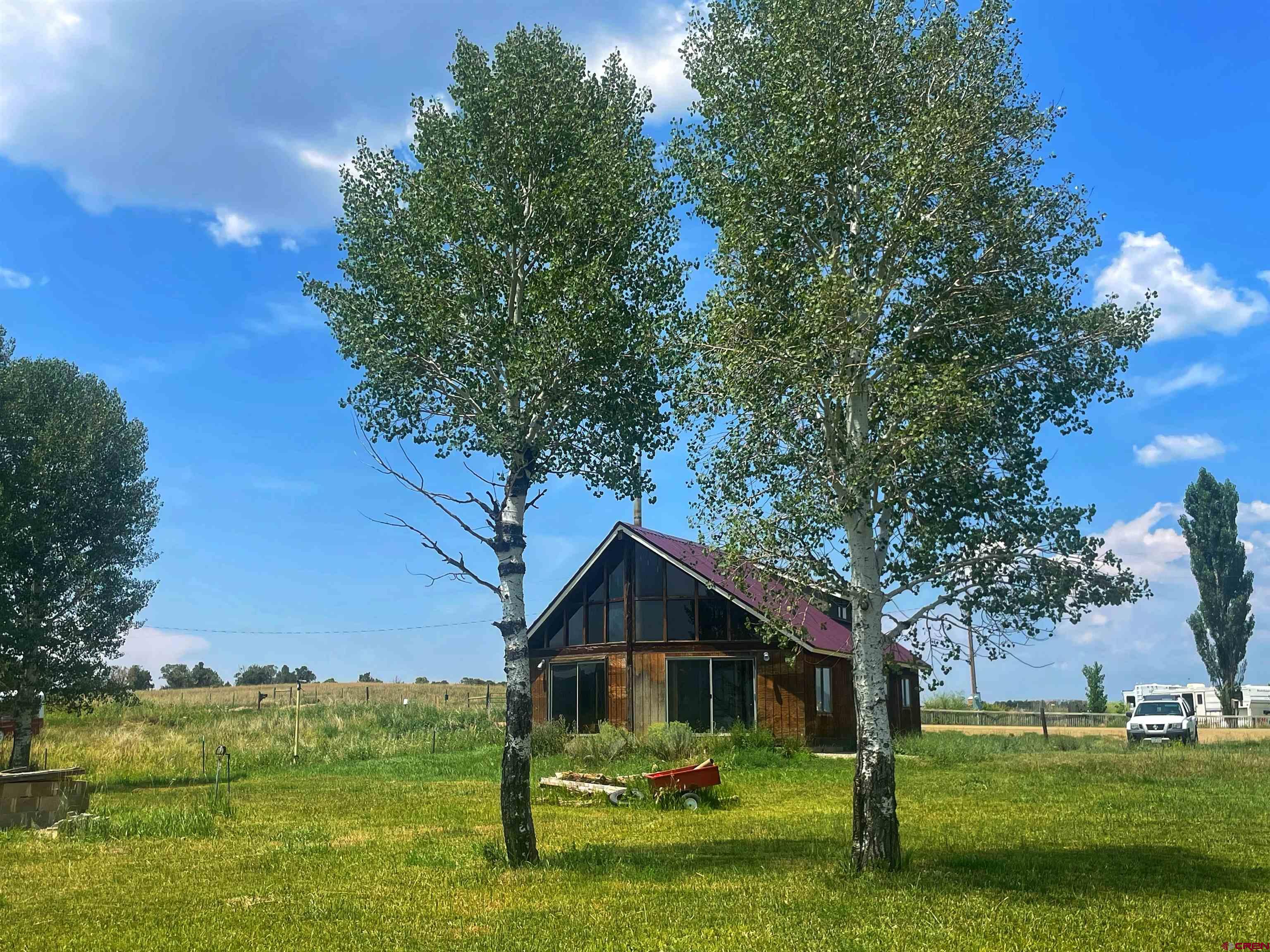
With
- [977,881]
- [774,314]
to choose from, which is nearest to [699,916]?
[977,881]

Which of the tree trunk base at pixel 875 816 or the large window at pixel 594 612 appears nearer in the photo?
the tree trunk base at pixel 875 816

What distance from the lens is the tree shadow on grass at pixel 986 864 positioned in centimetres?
1133

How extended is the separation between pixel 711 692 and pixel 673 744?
22.5 feet

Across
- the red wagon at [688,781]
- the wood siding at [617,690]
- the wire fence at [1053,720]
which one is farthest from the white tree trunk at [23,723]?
the wire fence at [1053,720]

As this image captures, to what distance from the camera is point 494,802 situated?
20.9m

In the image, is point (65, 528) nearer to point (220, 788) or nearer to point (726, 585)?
point (220, 788)

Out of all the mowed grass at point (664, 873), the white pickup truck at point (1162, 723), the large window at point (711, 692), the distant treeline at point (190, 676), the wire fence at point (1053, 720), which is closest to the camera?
the mowed grass at point (664, 873)

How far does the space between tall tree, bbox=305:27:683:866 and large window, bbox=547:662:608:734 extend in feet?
72.1

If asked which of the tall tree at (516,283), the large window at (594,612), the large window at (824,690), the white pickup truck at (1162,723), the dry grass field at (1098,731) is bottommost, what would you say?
the dry grass field at (1098,731)

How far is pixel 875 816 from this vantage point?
40.2ft

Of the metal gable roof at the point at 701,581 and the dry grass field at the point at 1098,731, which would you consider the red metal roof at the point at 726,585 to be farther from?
the dry grass field at the point at 1098,731

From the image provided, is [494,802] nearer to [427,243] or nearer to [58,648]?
[427,243]

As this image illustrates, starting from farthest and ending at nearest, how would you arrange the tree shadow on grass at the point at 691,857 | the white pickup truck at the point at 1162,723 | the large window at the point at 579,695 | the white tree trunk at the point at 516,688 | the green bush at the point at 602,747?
the white pickup truck at the point at 1162,723 < the large window at the point at 579,695 < the green bush at the point at 602,747 < the white tree trunk at the point at 516,688 < the tree shadow on grass at the point at 691,857

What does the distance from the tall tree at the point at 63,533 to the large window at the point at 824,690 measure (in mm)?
23280
